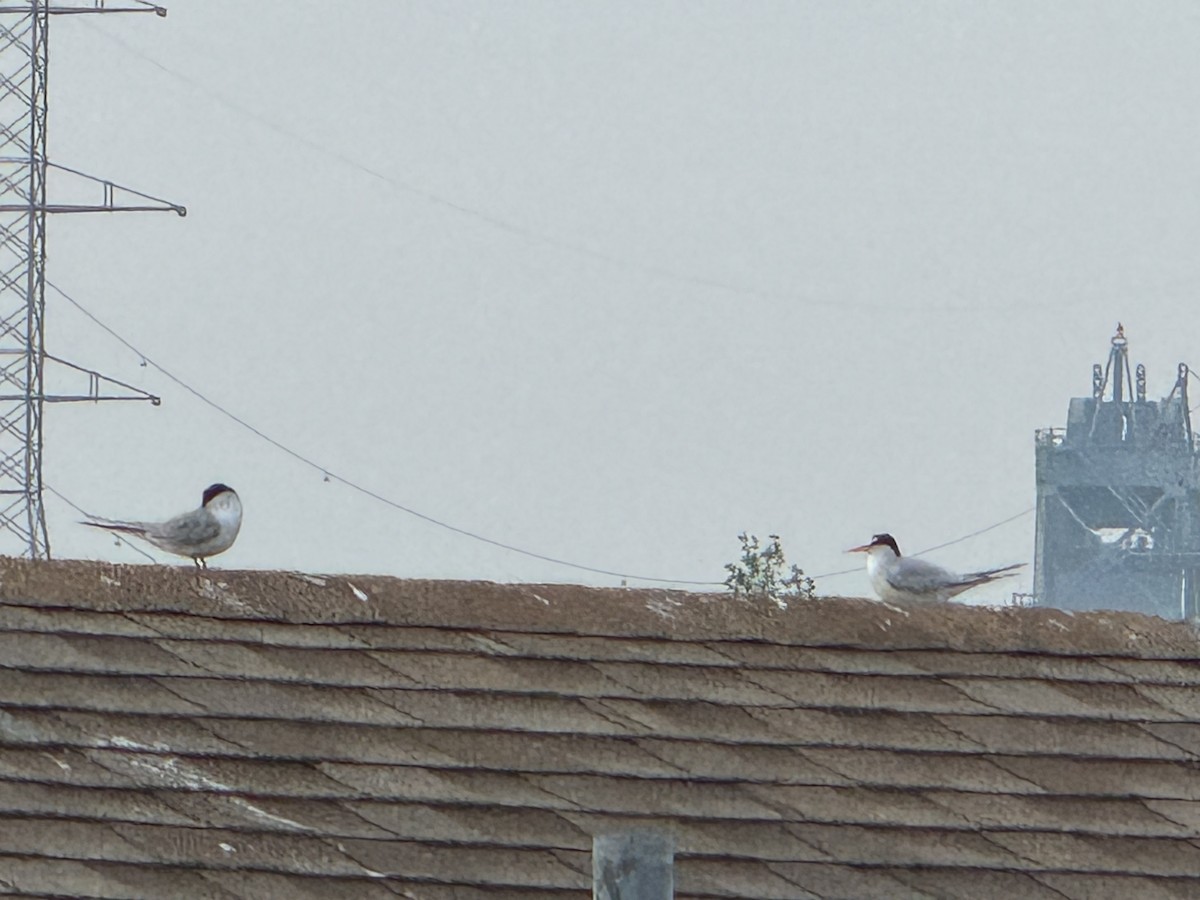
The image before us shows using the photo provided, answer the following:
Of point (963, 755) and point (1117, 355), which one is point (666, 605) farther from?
point (1117, 355)

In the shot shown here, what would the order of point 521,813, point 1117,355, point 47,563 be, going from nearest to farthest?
point 521,813, point 47,563, point 1117,355

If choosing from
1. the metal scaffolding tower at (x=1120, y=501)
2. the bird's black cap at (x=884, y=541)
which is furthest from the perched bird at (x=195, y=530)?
the metal scaffolding tower at (x=1120, y=501)

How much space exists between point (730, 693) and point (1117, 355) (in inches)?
4493

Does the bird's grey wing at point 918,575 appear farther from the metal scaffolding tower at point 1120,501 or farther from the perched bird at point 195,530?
the metal scaffolding tower at point 1120,501

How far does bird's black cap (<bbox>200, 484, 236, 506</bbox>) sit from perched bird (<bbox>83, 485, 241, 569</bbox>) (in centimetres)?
4

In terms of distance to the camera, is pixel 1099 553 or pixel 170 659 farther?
pixel 1099 553

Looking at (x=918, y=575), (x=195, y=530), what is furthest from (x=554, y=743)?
(x=195, y=530)

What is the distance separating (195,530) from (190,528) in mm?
27

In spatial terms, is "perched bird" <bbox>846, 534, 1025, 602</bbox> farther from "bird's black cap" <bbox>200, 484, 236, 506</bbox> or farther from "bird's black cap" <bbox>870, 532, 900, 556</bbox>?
"bird's black cap" <bbox>200, 484, 236, 506</bbox>

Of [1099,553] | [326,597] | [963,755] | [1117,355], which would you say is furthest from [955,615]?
[1099,553]

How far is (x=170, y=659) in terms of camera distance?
6.45 metres

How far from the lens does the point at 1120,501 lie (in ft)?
409

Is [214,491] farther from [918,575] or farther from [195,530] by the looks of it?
[918,575]

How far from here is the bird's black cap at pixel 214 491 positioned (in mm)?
10609
